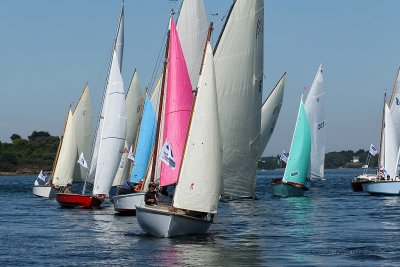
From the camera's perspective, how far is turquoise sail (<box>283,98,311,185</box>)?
8650 cm

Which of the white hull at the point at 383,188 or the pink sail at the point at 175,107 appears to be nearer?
the pink sail at the point at 175,107

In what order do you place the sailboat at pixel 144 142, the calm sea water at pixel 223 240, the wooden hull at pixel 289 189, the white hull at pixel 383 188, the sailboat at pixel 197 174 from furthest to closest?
the wooden hull at pixel 289 189, the white hull at pixel 383 188, the sailboat at pixel 144 142, the sailboat at pixel 197 174, the calm sea water at pixel 223 240

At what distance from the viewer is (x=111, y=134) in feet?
218

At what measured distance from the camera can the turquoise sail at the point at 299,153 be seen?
86500mm

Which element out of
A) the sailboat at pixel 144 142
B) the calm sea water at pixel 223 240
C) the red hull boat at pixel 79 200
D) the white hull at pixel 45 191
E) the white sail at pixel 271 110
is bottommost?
the calm sea water at pixel 223 240

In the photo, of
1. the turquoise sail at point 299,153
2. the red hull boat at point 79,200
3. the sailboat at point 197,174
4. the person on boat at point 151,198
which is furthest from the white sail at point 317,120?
the sailboat at point 197,174

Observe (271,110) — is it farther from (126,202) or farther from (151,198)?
(151,198)

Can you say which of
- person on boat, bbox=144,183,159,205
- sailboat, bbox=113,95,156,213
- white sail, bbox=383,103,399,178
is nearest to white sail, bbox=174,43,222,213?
person on boat, bbox=144,183,159,205

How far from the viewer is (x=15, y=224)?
185ft

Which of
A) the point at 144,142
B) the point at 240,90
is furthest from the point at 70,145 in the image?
the point at 240,90

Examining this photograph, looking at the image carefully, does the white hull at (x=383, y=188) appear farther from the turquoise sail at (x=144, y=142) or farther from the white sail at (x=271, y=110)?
the turquoise sail at (x=144, y=142)

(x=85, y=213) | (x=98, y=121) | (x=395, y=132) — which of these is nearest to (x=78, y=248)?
(x=85, y=213)

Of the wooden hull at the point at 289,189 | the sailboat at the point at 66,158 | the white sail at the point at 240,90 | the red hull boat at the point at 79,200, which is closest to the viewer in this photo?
the white sail at the point at 240,90

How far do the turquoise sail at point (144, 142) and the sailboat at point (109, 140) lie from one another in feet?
7.58
